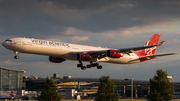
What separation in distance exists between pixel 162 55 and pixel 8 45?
43778 millimetres

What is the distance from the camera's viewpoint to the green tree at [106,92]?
46.3 m

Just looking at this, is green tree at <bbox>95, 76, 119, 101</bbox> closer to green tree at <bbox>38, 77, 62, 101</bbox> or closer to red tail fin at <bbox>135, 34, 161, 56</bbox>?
green tree at <bbox>38, 77, 62, 101</bbox>

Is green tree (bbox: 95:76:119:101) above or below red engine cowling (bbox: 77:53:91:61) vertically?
below

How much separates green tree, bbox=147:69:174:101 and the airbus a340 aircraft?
1108cm

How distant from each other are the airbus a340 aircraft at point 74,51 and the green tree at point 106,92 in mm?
14715

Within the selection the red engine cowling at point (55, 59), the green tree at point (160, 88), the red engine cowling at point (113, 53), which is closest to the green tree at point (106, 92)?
the green tree at point (160, 88)

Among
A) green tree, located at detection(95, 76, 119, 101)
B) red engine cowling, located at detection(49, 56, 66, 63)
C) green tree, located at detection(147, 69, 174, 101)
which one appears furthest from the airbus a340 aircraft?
green tree, located at detection(95, 76, 119, 101)

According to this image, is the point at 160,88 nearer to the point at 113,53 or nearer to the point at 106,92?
the point at 106,92

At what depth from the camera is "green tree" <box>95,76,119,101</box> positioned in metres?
46.3

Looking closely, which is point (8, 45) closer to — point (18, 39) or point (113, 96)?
point (18, 39)

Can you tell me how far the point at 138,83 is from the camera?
160m

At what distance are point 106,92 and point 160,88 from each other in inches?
451

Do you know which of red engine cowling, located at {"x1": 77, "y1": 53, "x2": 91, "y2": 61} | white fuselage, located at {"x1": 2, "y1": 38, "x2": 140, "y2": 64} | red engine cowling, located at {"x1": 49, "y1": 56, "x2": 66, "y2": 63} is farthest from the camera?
red engine cowling, located at {"x1": 49, "y1": 56, "x2": 66, "y2": 63}

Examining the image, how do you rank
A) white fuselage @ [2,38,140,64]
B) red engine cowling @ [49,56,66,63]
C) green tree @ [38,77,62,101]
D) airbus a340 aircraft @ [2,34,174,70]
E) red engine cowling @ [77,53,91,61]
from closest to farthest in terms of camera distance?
green tree @ [38,77,62,101] → white fuselage @ [2,38,140,64] → airbus a340 aircraft @ [2,34,174,70] → red engine cowling @ [77,53,91,61] → red engine cowling @ [49,56,66,63]
